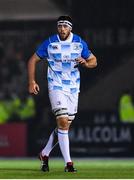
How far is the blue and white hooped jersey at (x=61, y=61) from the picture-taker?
37.1 feet

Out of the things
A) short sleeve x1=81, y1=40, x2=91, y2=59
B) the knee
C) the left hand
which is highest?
short sleeve x1=81, y1=40, x2=91, y2=59

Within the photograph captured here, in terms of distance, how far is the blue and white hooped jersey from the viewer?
11.3m

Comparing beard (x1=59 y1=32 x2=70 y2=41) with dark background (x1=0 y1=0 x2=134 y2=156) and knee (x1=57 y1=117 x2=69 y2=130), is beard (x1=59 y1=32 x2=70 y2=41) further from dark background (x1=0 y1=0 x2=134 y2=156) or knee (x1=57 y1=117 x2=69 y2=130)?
dark background (x1=0 y1=0 x2=134 y2=156)

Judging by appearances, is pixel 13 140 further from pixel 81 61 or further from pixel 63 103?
pixel 81 61

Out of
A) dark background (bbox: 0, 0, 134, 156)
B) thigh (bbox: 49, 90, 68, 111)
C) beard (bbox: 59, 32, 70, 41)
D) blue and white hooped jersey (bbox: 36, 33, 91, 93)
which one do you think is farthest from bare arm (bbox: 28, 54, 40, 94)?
dark background (bbox: 0, 0, 134, 156)

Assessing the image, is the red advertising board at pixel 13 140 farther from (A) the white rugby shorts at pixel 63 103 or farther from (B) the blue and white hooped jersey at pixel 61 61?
(B) the blue and white hooped jersey at pixel 61 61

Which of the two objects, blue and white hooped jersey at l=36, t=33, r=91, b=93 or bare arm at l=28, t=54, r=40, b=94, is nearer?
bare arm at l=28, t=54, r=40, b=94

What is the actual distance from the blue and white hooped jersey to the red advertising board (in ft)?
22.3

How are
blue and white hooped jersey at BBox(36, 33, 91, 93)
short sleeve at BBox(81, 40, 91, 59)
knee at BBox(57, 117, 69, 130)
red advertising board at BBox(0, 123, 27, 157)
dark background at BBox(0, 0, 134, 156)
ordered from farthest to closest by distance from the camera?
dark background at BBox(0, 0, 134, 156)
red advertising board at BBox(0, 123, 27, 157)
short sleeve at BBox(81, 40, 91, 59)
blue and white hooped jersey at BBox(36, 33, 91, 93)
knee at BBox(57, 117, 69, 130)

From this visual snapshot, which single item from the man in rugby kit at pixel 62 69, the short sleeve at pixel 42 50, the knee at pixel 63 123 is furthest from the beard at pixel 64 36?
the knee at pixel 63 123

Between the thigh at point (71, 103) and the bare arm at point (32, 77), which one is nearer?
the bare arm at point (32, 77)

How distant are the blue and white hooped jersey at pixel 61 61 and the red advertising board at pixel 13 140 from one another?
267 inches

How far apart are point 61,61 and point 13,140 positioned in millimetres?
7035

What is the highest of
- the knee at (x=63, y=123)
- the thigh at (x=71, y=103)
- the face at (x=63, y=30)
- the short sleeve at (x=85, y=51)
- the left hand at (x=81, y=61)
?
the face at (x=63, y=30)
